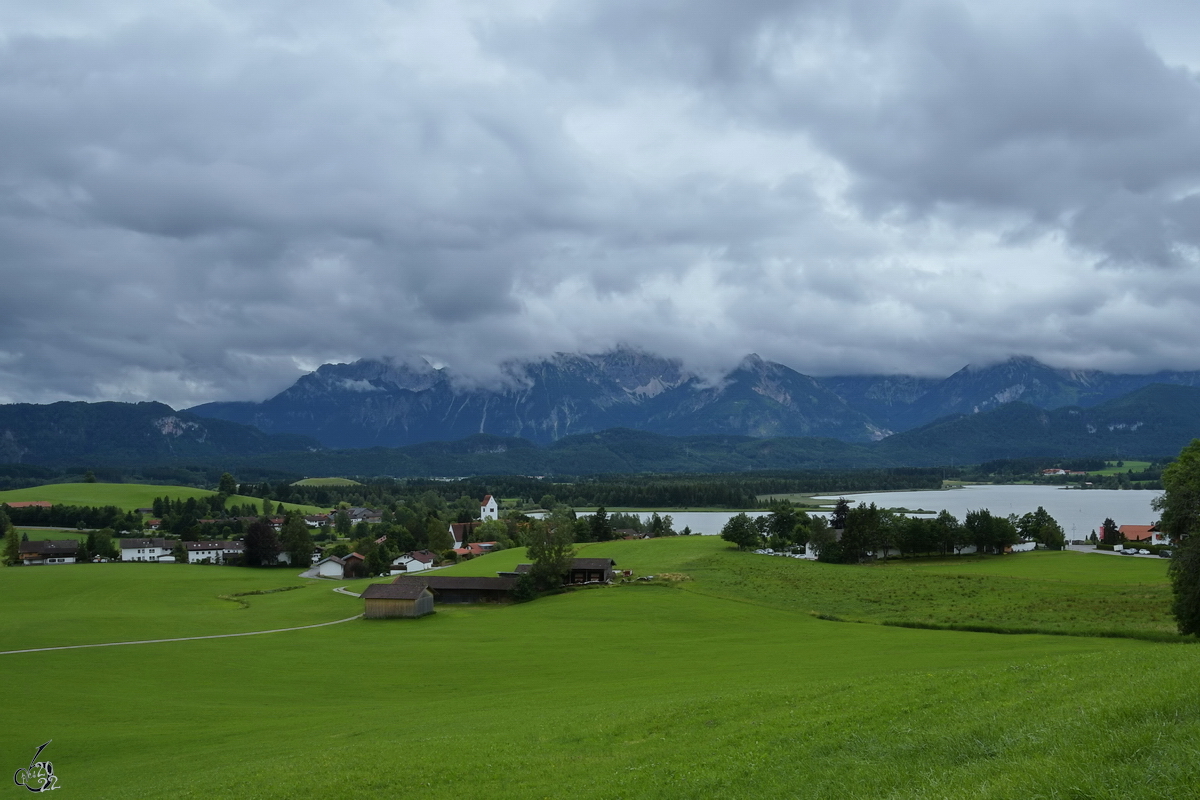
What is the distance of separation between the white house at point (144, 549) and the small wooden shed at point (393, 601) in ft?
285

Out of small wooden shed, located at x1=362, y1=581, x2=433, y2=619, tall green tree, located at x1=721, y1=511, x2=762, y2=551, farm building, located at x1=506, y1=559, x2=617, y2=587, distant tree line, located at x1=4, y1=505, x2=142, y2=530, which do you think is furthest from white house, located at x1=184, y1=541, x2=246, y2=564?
tall green tree, located at x1=721, y1=511, x2=762, y2=551

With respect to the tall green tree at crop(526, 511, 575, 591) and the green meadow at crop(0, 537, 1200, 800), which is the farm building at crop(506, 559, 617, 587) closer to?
the tall green tree at crop(526, 511, 575, 591)

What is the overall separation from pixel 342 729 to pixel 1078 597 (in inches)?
2060

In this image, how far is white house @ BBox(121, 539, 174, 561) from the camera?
5290 inches

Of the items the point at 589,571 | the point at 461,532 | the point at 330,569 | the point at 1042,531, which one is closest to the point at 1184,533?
the point at 589,571

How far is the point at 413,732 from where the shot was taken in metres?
26.5

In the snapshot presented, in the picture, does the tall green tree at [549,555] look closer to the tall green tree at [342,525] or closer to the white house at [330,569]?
the white house at [330,569]

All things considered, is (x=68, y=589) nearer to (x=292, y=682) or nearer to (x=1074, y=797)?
(x=292, y=682)

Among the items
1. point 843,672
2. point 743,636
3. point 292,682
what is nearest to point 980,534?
point 743,636

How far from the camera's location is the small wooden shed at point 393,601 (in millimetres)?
68881

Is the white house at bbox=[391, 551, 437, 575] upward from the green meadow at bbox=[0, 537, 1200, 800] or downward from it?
downward

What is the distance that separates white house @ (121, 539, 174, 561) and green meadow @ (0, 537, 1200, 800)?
198ft

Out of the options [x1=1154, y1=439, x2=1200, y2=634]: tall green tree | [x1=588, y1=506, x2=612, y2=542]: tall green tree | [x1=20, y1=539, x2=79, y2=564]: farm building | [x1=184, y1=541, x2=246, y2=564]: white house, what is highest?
[x1=1154, y1=439, x2=1200, y2=634]: tall green tree

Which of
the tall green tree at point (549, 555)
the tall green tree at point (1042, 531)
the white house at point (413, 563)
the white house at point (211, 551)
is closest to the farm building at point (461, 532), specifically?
the white house at point (413, 563)
